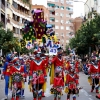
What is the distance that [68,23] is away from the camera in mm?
137375

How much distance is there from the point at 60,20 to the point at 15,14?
6472 centimetres

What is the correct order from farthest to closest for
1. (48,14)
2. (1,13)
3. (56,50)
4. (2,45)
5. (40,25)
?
1. (48,14)
2. (1,13)
3. (2,45)
4. (40,25)
5. (56,50)

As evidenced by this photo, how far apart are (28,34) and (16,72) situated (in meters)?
12.1

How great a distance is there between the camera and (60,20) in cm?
13538

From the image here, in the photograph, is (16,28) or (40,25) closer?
(40,25)

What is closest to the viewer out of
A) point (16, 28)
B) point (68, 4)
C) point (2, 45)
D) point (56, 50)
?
point (56, 50)

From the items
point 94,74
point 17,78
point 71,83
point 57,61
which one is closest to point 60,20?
point 94,74

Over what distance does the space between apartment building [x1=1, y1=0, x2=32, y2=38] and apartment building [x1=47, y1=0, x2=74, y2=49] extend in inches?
1955

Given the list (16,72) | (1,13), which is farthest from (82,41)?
(16,72)

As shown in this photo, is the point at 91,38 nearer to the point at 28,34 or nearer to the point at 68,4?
the point at 28,34

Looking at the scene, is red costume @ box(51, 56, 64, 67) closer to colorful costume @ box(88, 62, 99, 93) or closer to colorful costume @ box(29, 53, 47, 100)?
colorful costume @ box(29, 53, 47, 100)

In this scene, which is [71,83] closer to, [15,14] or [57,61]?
[57,61]

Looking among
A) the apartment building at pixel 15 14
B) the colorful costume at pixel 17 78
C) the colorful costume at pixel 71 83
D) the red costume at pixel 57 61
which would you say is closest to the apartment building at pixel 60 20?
the apartment building at pixel 15 14

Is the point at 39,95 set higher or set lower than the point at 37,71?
lower
